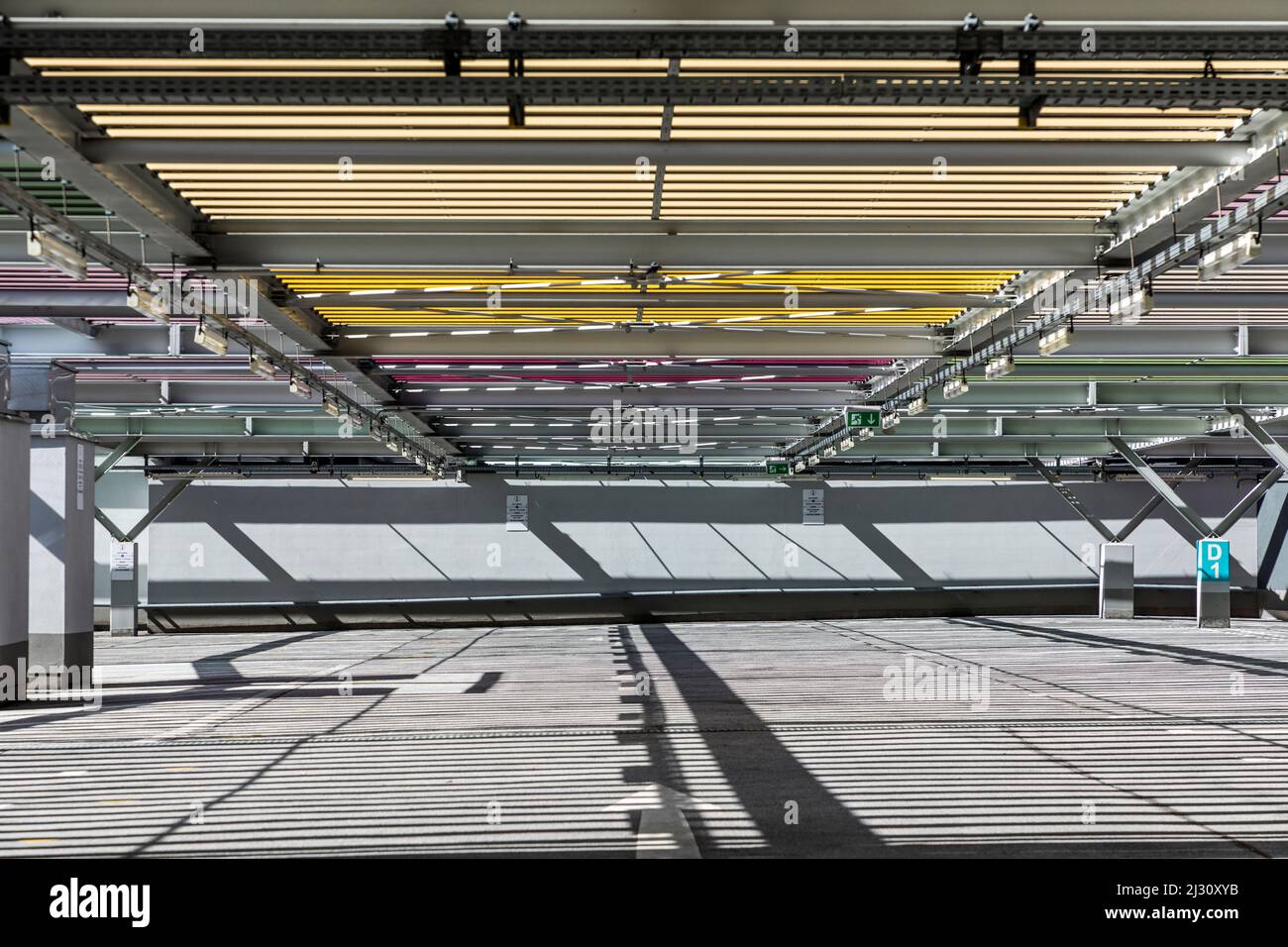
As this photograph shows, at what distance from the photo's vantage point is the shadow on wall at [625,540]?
34094 mm

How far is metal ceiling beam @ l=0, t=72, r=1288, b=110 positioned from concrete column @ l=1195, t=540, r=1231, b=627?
24.3 metres

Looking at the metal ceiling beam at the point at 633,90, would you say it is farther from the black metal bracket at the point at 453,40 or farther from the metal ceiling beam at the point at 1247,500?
the metal ceiling beam at the point at 1247,500

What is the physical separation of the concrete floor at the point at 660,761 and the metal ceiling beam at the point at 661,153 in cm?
453

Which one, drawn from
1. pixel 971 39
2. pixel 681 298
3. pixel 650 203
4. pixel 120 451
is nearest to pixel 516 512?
pixel 120 451

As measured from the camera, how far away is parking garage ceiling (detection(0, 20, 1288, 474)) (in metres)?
6.87

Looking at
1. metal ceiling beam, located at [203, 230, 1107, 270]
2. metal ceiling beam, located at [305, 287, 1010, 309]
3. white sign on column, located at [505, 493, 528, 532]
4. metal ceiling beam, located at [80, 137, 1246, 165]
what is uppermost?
metal ceiling beam, located at [80, 137, 1246, 165]

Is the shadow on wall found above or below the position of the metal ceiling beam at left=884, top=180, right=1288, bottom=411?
below

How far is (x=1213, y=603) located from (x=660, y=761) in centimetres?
2264

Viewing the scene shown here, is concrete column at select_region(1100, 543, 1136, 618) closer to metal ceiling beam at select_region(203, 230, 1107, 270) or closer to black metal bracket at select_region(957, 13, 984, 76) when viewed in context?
metal ceiling beam at select_region(203, 230, 1107, 270)

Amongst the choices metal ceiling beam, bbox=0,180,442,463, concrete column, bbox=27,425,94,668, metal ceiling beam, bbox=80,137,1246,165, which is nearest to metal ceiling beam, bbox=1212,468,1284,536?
metal ceiling beam, bbox=0,180,442,463

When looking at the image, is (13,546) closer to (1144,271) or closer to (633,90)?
(633,90)

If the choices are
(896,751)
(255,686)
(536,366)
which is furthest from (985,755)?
(255,686)

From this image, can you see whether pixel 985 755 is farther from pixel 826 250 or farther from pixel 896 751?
pixel 826 250
